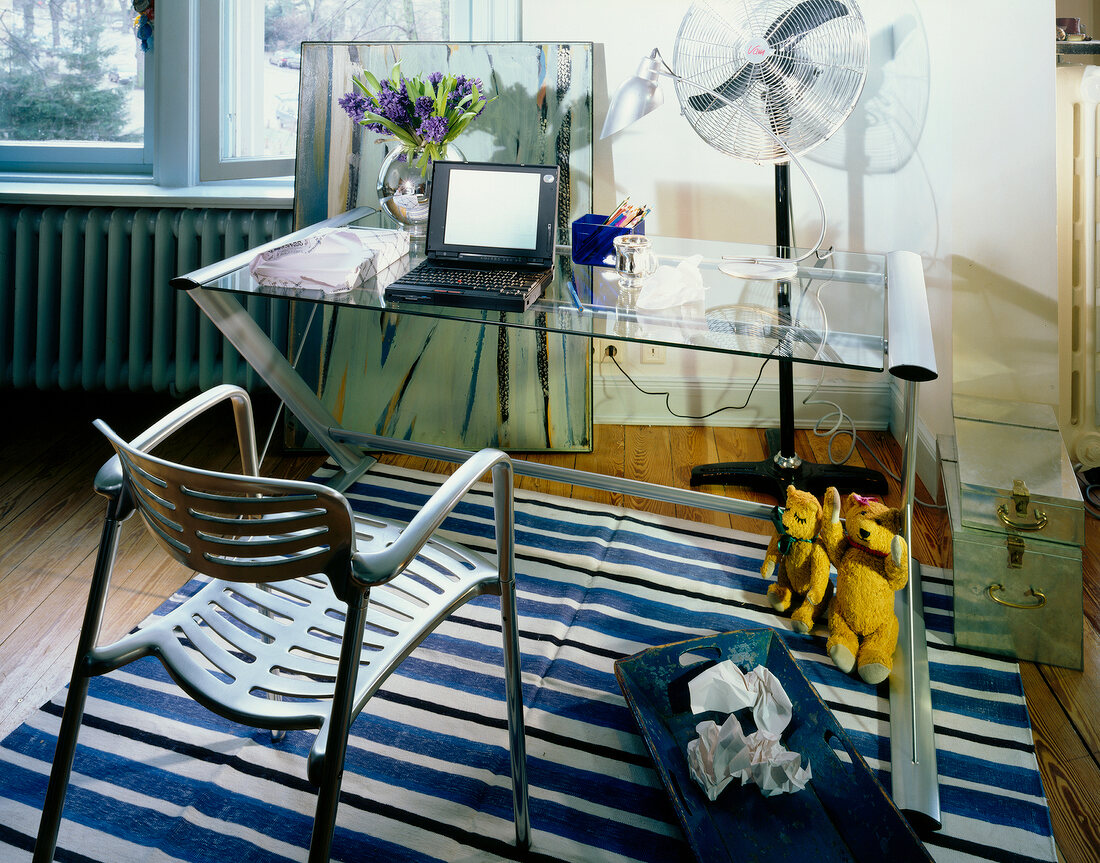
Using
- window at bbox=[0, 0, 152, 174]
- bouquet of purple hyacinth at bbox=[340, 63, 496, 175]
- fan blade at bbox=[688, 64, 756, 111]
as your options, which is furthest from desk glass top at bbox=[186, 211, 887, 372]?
window at bbox=[0, 0, 152, 174]

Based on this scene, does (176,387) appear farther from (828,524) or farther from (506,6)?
(828,524)

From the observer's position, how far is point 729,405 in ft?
9.12

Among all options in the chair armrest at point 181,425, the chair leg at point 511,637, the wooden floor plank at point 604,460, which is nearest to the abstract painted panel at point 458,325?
the wooden floor plank at point 604,460

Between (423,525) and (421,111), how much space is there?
4.18 feet

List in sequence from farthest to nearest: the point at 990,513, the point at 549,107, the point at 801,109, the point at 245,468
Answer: the point at 549,107 → the point at 801,109 → the point at 990,513 → the point at 245,468

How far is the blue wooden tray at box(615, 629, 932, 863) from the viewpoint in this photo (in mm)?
1253

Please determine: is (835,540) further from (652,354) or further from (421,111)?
(421,111)

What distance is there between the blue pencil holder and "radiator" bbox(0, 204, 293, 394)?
114 centimetres

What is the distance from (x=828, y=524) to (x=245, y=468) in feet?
3.61

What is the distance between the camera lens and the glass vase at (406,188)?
6.63 ft

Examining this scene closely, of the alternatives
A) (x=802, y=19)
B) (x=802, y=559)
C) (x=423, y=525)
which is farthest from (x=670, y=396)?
(x=423, y=525)

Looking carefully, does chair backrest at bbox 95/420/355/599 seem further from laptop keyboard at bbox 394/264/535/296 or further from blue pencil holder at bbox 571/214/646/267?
blue pencil holder at bbox 571/214/646/267

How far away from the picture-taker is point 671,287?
168cm

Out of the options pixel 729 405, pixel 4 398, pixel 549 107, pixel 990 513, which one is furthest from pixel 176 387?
pixel 990 513
